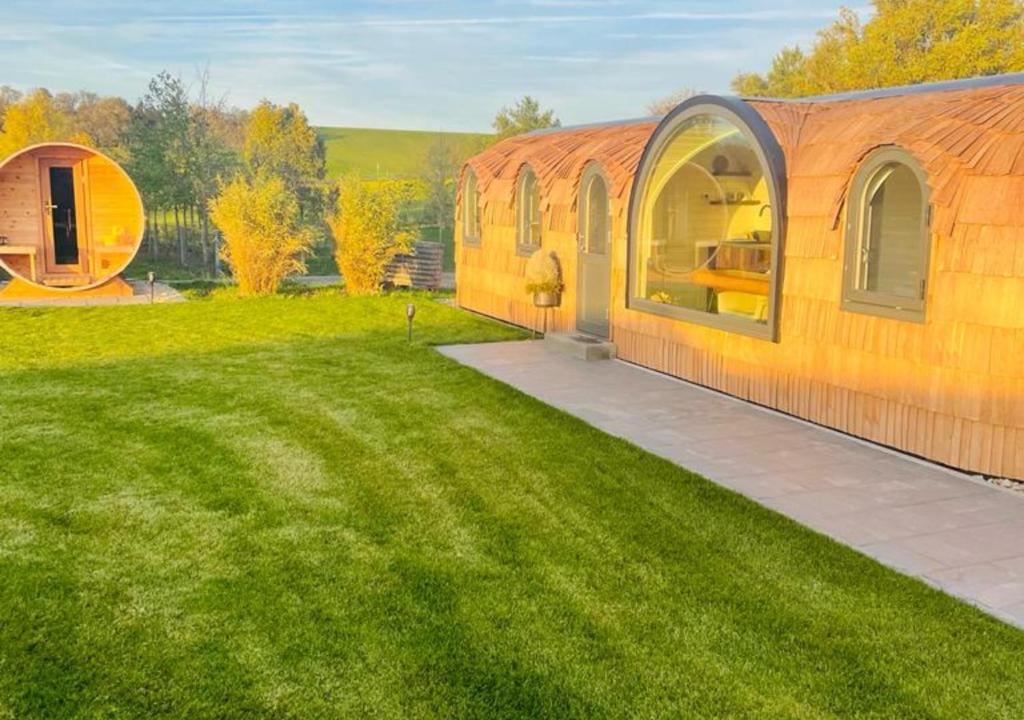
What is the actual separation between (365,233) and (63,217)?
538cm

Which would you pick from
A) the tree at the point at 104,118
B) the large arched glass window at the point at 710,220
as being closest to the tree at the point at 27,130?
the tree at the point at 104,118

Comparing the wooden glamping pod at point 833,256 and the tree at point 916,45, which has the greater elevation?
the tree at point 916,45

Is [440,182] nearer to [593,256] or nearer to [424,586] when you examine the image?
[593,256]

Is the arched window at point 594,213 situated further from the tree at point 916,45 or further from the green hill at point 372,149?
the green hill at point 372,149

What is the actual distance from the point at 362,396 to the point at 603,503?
132 inches

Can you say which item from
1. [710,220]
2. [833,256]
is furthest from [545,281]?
[833,256]

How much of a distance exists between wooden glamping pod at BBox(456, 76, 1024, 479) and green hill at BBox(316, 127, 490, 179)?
37172 mm

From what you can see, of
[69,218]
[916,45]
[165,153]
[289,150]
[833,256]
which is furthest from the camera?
[916,45]

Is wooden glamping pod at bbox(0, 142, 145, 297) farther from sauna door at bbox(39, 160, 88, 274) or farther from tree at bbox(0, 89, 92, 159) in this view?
tree at bbox(0, 89, 92, 159)

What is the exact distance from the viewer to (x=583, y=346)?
10.1 metres

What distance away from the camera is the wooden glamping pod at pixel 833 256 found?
5949mm

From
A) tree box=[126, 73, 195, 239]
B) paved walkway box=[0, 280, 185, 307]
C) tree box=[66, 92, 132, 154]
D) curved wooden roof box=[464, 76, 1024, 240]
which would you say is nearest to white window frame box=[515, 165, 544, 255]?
curved wooden roof box=[464, 76, 1024, 240]

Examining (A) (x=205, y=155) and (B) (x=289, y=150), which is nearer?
(A) (x=205, y=155)

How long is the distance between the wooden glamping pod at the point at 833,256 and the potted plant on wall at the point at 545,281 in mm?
372
